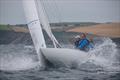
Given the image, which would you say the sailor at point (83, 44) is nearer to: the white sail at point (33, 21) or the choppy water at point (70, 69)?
the choppy water at point (70, 69)

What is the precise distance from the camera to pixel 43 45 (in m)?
8.62

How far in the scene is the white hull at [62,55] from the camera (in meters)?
8.25

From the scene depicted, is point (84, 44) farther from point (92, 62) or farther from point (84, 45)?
point (92, 62)

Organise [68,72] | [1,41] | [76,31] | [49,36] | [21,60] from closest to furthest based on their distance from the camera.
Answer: [68,72] → [49,36] → [21,60] → [76,31] → [1,41]

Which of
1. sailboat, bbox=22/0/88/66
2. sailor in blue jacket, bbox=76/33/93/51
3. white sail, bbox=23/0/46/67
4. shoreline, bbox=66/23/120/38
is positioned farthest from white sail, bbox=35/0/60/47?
shoreline, bbox=66/23/120/38

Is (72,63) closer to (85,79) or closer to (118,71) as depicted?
(118,71)

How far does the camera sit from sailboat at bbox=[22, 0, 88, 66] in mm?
8281

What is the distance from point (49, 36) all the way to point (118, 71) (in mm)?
2155

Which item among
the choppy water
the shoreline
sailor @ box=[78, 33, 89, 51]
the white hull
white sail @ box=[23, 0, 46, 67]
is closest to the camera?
Answer: the choppy water

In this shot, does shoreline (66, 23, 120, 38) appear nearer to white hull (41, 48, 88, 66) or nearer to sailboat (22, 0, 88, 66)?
sailboat (22, 0, 88, 66)

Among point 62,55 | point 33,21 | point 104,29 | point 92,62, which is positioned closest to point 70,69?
point 62,55

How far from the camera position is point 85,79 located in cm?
665

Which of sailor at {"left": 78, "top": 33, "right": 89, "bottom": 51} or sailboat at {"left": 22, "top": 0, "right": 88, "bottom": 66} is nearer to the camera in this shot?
sailboat at {"left": 22, "top": 0, "right": 88, "bottom": 66}

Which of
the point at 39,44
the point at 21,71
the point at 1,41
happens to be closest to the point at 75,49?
the point at 39,44
